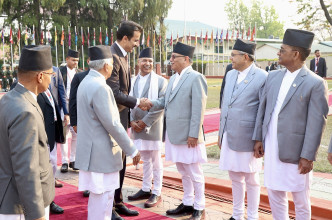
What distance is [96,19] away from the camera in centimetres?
3584

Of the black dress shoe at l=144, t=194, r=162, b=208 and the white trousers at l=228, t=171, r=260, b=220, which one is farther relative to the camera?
the black dress shoe at l=144, t=194, r=162, b=208

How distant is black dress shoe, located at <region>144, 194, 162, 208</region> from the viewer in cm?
476

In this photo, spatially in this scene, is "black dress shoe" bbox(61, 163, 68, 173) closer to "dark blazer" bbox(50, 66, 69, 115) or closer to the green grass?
"dark blazer" bbox(50, 66, 69, 115)

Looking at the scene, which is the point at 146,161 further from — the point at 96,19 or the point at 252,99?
the point at 96,19

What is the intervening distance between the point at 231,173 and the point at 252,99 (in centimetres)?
92

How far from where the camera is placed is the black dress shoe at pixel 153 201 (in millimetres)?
4762

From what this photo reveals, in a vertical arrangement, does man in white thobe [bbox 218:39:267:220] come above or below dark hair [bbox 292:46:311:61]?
below

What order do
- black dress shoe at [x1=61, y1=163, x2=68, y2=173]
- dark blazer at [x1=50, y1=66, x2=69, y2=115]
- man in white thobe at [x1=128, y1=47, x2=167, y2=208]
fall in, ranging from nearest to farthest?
1. man in white thobe at [x1=128, y1=47, x2=167, y2=208]
2. dark blazer at [x1=50, y1=66, x2=69, y2=115]
3. black dress shoe at [x1=61, y1=163, x2=68, y2=173]

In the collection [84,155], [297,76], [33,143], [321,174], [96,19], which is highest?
[96,19]

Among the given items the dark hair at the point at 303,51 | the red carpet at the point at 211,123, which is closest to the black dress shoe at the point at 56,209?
the dark hair at the point at 303,51

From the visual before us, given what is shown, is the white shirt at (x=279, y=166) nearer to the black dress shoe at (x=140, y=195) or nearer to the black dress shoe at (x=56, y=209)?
the black dress shoe at (x=140, y=195)

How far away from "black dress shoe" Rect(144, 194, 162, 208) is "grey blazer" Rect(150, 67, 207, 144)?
0.97 meters

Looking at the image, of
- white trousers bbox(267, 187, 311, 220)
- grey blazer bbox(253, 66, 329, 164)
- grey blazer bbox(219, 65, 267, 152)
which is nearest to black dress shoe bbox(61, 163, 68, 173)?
grey blazer bbox(219, 65, 267, 152)

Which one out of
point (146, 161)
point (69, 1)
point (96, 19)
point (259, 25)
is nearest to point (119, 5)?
point (96, 19)
